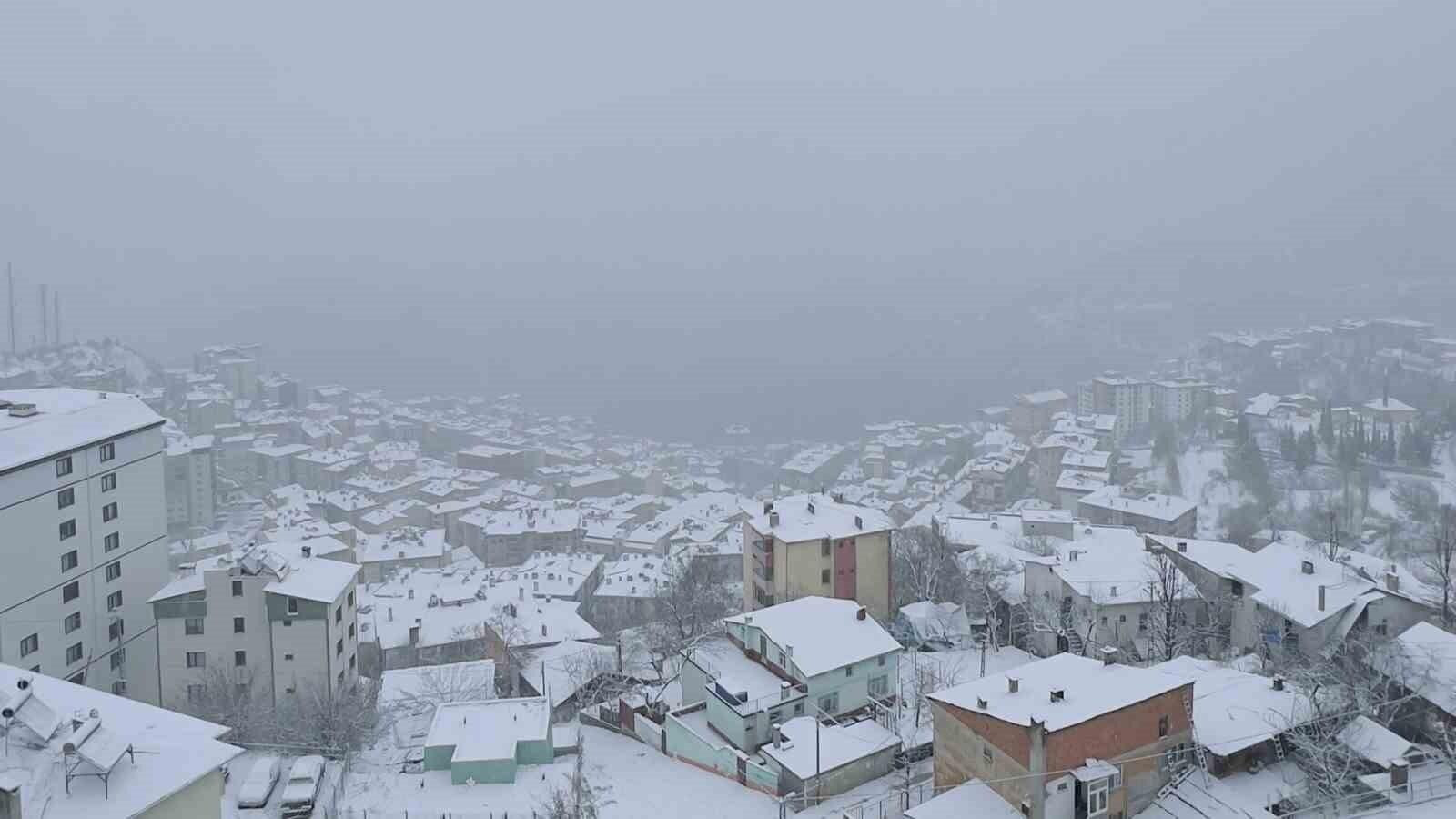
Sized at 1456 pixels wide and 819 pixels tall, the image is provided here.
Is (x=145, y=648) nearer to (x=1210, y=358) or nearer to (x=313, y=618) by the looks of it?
(x=313, y=618)

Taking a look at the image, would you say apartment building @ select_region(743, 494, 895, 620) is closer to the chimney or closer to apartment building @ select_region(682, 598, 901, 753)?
apartment building @ select_region(682, 598, 901, 753)

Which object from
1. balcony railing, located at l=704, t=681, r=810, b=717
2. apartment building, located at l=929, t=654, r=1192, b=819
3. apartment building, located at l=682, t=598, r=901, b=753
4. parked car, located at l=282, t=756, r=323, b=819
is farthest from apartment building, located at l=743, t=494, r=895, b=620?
parked car, located at l=282, t=756, r=323, b=819

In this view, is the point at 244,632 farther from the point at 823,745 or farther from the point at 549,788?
the point at 823,745

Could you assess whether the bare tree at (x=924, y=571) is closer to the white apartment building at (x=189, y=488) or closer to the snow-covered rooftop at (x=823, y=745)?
the snow-covered rooftop at (x=823, y=745)

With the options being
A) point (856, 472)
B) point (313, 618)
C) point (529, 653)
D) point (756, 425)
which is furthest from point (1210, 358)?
point (313, 618)

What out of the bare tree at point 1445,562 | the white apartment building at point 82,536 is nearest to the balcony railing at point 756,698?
the bare tree at point 1445,562

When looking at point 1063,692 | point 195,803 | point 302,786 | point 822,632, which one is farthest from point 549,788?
point 1063,692
